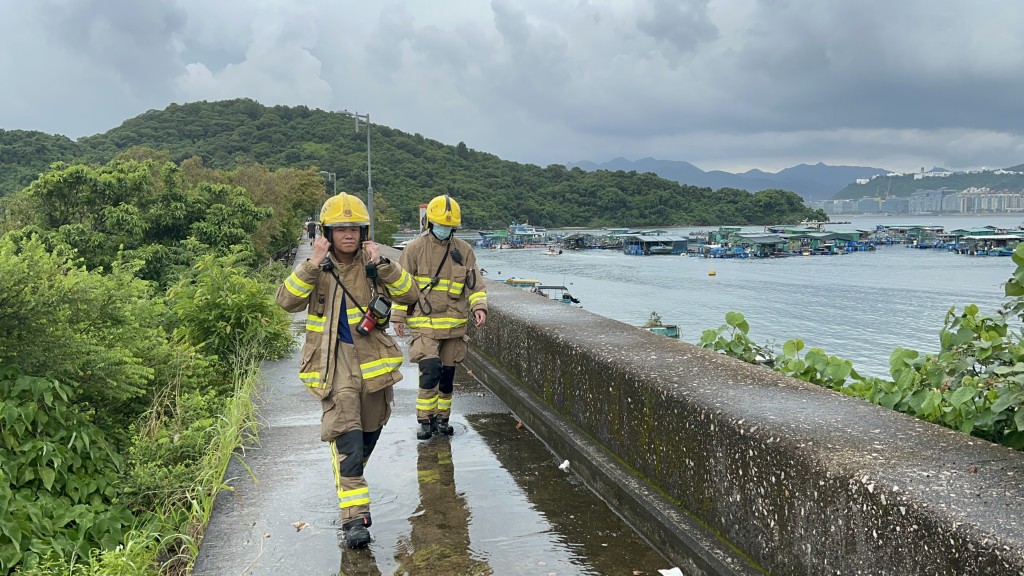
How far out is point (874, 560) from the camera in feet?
8.86

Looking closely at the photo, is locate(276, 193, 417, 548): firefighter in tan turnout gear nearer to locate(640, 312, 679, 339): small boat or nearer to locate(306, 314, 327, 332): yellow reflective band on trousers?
locate(306, 314, 327, 332): yellow reflective band on trousers

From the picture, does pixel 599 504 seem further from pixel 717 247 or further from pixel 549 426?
pixel 717 247

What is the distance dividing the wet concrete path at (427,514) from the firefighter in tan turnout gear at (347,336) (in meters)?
0.31

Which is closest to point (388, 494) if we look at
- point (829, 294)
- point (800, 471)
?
point (800, 471)

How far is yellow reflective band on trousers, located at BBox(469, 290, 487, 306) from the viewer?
6078mm

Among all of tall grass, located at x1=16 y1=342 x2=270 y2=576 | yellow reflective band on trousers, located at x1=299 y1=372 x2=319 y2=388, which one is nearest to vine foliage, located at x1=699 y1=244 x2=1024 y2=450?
yellow reflective band on trousers, located at x1=299 y1=372 x2=319 y2=388

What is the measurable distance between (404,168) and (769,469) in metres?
110

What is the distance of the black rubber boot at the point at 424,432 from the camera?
625cm

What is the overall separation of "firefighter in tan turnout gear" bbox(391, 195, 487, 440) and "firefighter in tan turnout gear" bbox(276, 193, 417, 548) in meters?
1.44

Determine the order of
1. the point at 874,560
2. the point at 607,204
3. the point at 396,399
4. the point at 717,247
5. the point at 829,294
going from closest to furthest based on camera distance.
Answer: the point at 874,560, the point at 396,399, the point at 829,294, the point at 717,247, the point at 607,204

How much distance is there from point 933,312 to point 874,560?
80329 millimetres

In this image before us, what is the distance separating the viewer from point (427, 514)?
4.70 meters

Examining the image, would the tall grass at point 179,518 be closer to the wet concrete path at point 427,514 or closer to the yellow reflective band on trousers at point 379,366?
the wet concrete path at point 427,514

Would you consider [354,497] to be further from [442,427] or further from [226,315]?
[226,315]
